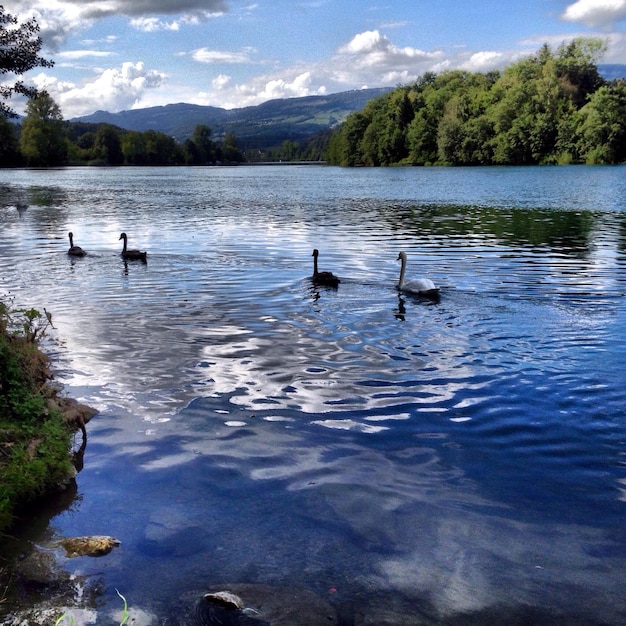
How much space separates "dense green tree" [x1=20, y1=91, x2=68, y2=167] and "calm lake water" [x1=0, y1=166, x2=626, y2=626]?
170884 millimetres

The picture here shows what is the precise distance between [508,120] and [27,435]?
14126cm

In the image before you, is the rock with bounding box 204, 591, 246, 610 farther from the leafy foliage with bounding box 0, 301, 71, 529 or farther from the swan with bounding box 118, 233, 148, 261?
the swan with bounding box 118, 233, 148, 261

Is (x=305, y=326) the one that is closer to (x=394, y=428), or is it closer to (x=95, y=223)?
(x=394, y=428)

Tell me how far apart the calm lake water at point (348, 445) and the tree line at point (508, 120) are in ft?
368

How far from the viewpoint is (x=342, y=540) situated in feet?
20.4

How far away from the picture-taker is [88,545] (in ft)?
19.3

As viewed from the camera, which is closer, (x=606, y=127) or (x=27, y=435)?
(x=27, y=435)

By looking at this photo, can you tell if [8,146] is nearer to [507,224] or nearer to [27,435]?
[507,224]

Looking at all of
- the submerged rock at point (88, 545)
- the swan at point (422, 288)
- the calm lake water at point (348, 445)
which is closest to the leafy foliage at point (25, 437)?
the calm lake water at point (348, 445)

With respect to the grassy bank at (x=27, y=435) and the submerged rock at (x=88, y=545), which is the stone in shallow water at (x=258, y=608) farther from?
the grassy bank at (x=27, y=435)

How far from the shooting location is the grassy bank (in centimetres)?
650

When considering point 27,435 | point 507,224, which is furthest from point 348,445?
point 507,224

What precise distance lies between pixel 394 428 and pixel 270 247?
65.1 feet

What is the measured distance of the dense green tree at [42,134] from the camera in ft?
563
